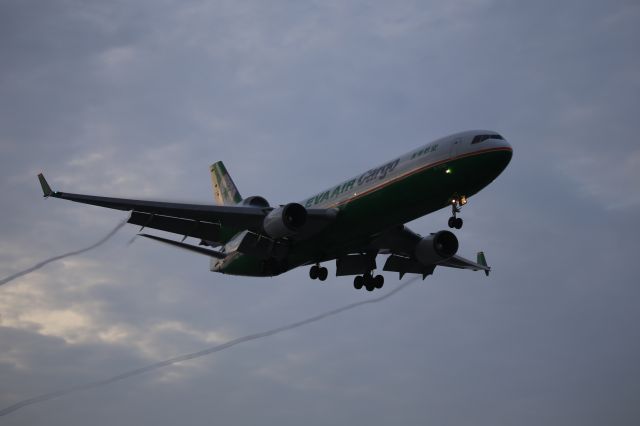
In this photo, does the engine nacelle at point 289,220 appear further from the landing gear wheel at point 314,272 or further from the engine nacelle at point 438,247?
the engine nacelle at point 438,247

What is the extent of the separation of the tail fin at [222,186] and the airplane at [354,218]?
8100 millimetres

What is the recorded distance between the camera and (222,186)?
5819cm

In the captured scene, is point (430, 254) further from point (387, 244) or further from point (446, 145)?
point (446, 145)

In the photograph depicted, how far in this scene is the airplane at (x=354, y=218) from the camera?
129 feet

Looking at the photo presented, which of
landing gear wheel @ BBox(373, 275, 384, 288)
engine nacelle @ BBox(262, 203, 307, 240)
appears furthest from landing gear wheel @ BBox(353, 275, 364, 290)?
engine nacelle @ BBox(262, 203, 307, 240)

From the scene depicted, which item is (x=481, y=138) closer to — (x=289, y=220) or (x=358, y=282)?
(x=289, y=220)

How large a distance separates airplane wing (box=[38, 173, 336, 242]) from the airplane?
0.05 m

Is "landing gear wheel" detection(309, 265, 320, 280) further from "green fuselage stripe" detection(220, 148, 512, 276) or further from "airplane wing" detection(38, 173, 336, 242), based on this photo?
"airplane wing" detection(38, 173, 336, 242)

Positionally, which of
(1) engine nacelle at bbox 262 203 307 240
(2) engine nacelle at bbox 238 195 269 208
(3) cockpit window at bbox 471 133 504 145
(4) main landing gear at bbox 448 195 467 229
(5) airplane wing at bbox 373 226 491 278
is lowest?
(4) main landing gear at bbox 448 195 467 229

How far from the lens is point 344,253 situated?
46531mm

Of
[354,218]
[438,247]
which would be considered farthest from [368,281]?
[354,218]

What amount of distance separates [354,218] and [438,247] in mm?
8103

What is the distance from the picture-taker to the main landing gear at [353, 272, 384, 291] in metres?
50.0

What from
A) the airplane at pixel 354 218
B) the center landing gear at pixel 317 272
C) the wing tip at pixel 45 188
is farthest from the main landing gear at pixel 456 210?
the wing tip at pixel 45 188
